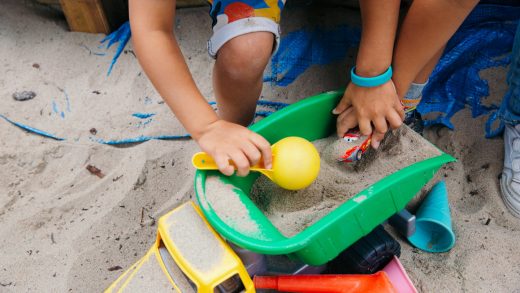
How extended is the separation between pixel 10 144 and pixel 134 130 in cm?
35

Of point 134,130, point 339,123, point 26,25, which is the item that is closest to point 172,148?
point 134,130

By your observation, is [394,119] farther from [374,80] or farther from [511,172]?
[511,172]

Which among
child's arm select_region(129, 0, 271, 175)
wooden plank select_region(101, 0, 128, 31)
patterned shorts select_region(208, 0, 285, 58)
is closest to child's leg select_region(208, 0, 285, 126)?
patterned shorts select_region(208, 0, 285, 58)

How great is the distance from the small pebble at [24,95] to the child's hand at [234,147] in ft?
2.97

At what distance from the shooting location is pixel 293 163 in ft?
2.81

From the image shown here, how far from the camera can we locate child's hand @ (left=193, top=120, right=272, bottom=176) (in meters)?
0.79

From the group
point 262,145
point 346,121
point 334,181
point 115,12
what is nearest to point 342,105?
point 346,121

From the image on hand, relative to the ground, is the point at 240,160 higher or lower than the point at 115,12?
higher

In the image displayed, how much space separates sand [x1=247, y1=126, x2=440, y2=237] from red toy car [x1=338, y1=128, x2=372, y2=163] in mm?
12

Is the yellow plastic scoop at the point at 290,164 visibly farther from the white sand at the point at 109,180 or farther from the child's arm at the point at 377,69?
the white sand at the point at 109,180

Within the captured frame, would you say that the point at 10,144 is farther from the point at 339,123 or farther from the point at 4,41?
the point at 339,123

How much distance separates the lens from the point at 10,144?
1.34 metres

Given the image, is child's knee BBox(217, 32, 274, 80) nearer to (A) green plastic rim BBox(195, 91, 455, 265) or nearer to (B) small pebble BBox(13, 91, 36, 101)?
(A) green plastic rim BBox(195, 91, 455, 265)

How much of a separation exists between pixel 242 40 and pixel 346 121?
281 mm
